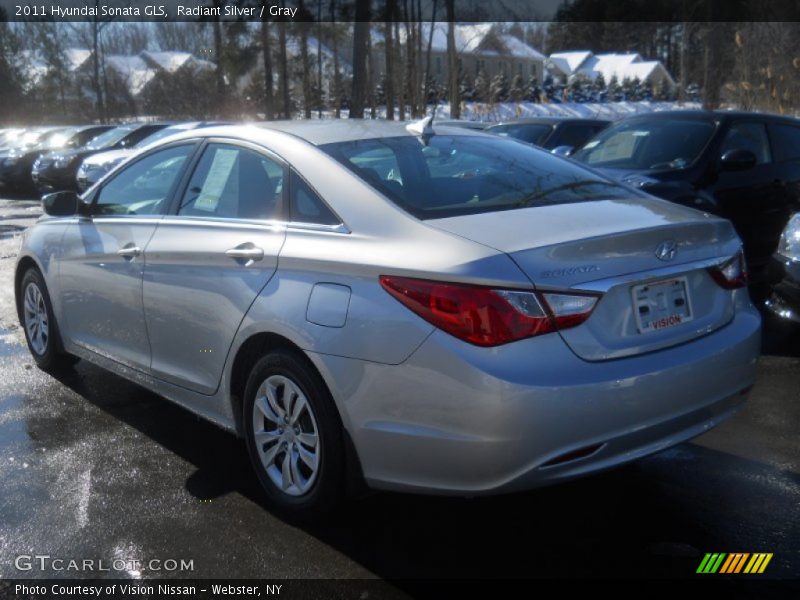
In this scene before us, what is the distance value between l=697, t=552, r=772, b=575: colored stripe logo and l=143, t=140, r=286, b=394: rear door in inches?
78.8

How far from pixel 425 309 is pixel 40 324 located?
374 centimetres

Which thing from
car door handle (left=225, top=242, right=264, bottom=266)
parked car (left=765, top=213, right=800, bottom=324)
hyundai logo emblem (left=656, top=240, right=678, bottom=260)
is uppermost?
hyundai logo emblem (left=656, top=240, right=678, bottom=260)

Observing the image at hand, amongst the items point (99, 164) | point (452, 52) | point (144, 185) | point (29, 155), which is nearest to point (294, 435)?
point (144, 185)

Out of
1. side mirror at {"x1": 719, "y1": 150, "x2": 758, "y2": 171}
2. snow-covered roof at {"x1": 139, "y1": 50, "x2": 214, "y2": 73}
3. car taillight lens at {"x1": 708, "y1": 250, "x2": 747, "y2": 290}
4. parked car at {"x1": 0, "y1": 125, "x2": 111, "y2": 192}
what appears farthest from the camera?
snow-covered roof at {"x1": 139, "y1": 50, "x2": 214, "y2": 73}

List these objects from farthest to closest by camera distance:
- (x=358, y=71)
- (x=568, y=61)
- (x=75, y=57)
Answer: (x=568, y=61)
(x=75, y=57)
(x=358, y=71)

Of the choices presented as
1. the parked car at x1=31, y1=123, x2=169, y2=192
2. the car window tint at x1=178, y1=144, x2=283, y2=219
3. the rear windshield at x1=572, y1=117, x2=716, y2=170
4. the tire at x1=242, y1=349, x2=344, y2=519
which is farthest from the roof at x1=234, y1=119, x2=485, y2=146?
the parked car at x1=31, y1=123, x2=169, y2=192

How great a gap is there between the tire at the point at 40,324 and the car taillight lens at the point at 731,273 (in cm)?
399

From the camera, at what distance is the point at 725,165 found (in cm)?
739

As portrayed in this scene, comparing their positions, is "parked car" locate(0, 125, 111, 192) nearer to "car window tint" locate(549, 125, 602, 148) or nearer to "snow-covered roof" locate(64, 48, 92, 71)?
"car window tint" locate(549, 125, 602, 148)

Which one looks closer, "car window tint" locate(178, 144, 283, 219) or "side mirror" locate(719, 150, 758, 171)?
"car window tint" locate(178, 144, 283, 219)

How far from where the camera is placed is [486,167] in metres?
3.99

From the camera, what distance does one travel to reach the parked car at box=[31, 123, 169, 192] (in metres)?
17.7

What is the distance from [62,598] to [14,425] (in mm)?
2017

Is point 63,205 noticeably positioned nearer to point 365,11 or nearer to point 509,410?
point 509,410
